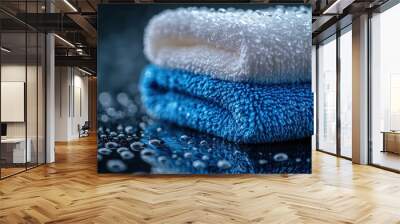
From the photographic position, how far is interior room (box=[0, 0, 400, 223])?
4.08m

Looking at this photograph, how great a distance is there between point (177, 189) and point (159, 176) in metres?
1.19

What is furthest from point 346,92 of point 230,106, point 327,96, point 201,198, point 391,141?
point 201,198

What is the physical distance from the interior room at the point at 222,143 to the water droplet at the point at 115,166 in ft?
0.37

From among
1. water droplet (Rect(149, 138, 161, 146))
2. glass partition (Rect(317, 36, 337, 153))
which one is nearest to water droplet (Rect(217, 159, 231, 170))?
water droplet (Rect(149, 138, 161, 146))

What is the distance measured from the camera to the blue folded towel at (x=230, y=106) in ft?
20.2

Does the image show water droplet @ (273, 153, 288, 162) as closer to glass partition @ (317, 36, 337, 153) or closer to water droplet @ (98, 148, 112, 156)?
water droplet @ (98, 148, 112, 156)

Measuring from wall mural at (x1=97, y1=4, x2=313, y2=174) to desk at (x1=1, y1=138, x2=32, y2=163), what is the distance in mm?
1566

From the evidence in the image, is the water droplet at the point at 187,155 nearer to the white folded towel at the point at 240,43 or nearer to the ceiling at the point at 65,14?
the white folded towel at the point at 240,43

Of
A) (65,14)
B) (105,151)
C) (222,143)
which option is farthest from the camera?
(65,14)

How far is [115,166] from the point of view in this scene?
641 centimetres

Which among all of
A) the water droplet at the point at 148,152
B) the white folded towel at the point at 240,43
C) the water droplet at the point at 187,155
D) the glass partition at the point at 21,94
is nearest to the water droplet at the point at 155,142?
the water droplet at the point at 148,152

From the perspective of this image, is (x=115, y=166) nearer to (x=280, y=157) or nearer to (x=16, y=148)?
(x=16, y=148)

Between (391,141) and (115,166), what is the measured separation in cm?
501

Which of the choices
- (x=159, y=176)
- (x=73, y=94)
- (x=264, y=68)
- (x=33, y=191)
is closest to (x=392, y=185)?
(x=264, y=68)
